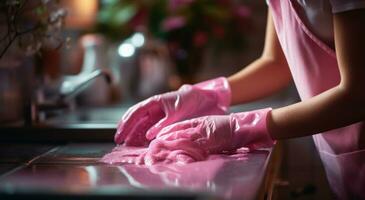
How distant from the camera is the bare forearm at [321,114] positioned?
33.6 inches

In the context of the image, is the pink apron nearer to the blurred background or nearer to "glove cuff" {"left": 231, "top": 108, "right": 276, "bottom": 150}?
"glove cuff" {"left": 231, "top": 108, "right": 276, "bottom": 150}

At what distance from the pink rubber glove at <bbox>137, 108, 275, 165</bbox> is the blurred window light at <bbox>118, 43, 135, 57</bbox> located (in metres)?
1.15

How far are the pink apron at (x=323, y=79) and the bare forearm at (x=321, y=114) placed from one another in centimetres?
14

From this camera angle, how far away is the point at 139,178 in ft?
2.48

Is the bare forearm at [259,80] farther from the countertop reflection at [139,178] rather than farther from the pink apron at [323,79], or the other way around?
the countertop reflection at [139,178]

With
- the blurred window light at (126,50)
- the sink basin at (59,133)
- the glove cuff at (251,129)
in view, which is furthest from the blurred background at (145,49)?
the glove cuff at (251,129)

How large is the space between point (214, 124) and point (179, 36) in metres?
1.22

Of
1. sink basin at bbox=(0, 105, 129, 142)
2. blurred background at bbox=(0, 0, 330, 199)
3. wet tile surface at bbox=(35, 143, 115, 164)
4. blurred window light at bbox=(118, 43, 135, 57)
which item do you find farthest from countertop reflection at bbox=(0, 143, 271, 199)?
blurred window light at bbox=(118, 43, 135, 57)

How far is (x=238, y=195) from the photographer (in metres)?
0.64

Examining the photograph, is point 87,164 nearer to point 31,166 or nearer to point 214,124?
point 31,166

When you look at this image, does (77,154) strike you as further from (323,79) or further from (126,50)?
(126,50)

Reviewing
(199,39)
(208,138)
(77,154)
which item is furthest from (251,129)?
(199,39)

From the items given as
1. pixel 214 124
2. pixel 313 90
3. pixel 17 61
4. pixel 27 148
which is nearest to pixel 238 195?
pixel 214 124

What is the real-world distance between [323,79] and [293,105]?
0.14 meters
